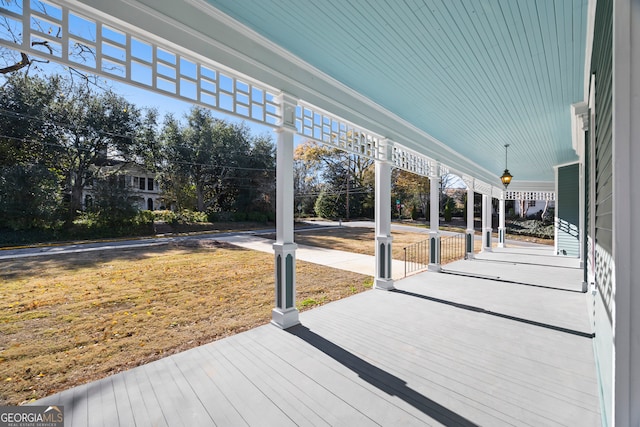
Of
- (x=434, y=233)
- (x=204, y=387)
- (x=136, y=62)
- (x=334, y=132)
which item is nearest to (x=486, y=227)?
(x=434, y=233)

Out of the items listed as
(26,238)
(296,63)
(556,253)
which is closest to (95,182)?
(26,238)

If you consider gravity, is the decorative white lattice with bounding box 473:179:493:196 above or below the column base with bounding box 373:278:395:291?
above

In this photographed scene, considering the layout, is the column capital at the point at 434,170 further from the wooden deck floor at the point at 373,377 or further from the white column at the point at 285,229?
the white column at the point at 285,229

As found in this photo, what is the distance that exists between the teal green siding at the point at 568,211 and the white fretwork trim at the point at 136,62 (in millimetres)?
11256

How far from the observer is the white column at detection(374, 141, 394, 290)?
5.47m

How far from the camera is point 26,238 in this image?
11.9 metres

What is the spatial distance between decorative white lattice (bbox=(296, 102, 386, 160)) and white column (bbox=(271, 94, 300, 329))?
269 millimetres

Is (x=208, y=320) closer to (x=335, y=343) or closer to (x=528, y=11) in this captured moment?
(x=335, y=343)

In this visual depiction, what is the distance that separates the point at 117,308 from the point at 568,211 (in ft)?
44.1

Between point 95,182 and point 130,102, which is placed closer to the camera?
point 95,182

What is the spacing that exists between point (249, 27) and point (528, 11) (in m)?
2.43

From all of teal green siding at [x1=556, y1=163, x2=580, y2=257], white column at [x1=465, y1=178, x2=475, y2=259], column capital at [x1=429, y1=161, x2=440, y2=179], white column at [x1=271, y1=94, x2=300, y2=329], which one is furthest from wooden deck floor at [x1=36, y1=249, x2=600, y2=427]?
teal green siding at [x1=556, y1=163, x2=580, y2=257]

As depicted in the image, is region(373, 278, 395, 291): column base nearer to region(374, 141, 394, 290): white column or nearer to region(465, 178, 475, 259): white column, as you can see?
region(374, 141, 394, 290): white column

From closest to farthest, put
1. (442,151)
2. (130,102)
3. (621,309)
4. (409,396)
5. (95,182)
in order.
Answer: (621,309) → (409,396) → (442,151) → (95,182) → (130,102)
